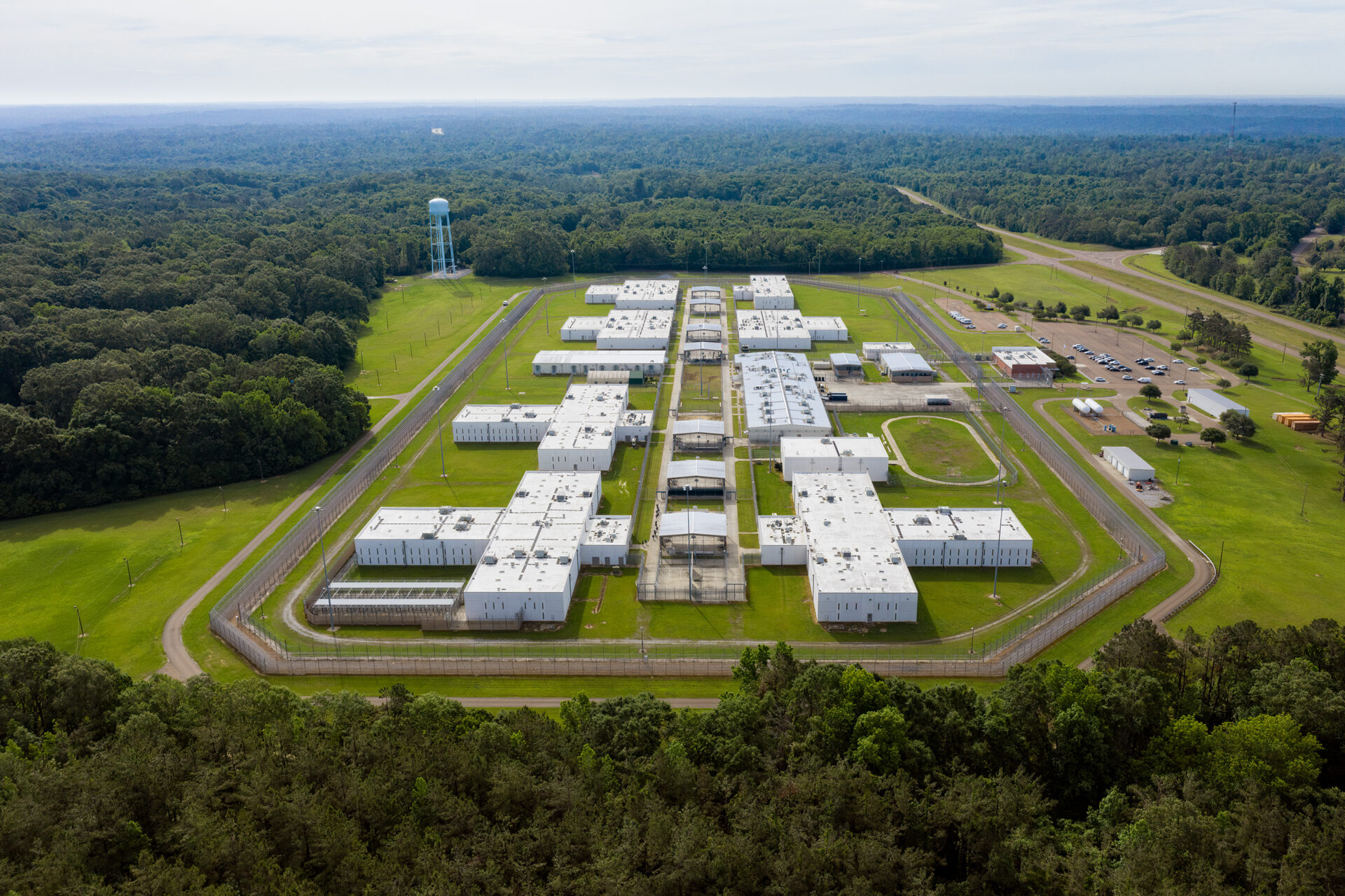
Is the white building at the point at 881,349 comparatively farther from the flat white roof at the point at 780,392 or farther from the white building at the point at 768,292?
the white building at the point at 768,292

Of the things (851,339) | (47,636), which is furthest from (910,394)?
(47,636)

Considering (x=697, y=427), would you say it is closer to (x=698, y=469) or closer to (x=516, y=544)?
(x=698, y=469)

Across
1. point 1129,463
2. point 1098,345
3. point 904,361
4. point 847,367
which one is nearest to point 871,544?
point 1129,463

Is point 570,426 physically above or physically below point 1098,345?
below

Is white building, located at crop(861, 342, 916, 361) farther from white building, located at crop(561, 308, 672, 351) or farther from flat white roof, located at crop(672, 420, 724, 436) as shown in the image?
flat white roof, located at crop(672, 420, 724, 436)

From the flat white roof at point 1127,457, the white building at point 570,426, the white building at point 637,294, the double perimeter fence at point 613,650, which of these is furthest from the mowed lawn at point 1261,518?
the white building at point 637,294

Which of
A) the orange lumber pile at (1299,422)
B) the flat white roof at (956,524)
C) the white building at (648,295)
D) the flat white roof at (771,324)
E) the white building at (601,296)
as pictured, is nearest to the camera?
the flat white roof at (956,524)
